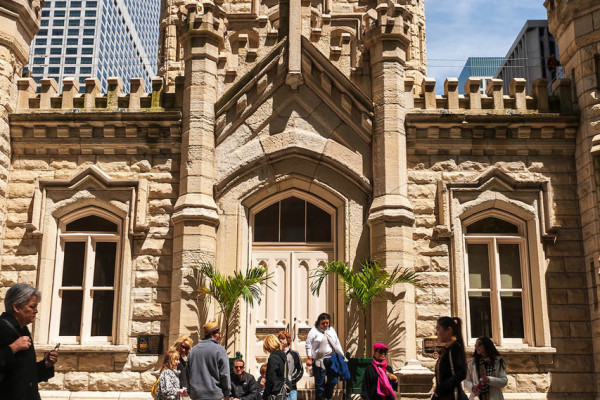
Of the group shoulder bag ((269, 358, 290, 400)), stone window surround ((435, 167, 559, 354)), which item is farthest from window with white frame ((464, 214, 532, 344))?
shoulder bag ((269, 358, 290, 400))

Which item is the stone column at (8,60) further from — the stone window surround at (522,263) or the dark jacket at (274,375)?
the stone window surround at (522,263)

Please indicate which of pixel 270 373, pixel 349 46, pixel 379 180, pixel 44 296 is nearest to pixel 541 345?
pixel 379 180

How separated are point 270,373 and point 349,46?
7127 millimetres

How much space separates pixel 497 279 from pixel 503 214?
1.26 metres

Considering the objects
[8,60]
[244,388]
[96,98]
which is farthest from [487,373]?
[8,60]

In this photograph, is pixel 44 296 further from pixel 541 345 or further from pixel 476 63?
pixel 476 63

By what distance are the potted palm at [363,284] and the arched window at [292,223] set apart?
42.6 inches

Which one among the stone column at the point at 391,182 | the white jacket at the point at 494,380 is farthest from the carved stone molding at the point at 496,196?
the white jacket at the point at 494,380

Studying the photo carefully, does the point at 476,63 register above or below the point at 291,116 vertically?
above

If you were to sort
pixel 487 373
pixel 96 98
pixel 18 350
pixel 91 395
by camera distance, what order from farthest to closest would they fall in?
pixel 96 98 → pixel 91 395 → pixel 487 373 → pixel 18 350

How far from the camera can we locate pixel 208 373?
7.81 meters

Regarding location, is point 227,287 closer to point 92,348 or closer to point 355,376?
point 355,376

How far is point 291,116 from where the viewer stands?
1337 cm

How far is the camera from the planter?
11.1m
